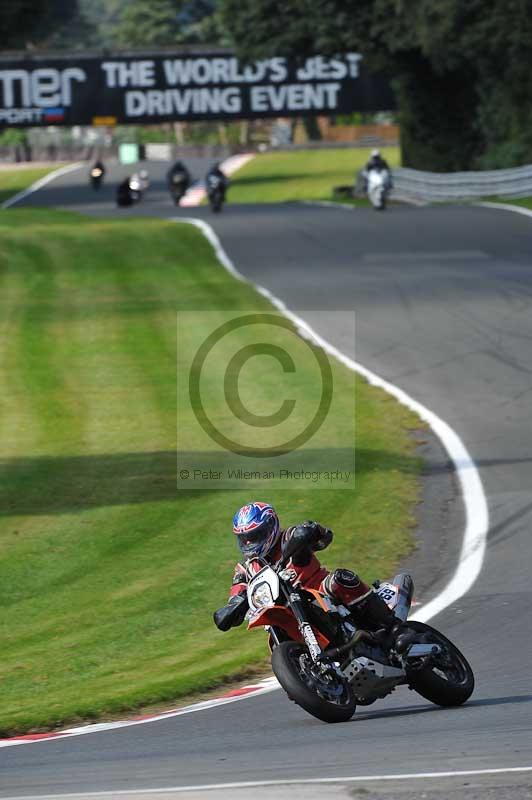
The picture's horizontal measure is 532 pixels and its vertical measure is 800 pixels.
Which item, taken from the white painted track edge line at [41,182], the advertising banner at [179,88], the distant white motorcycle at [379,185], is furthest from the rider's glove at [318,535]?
the white painted track edge line at [41,182]

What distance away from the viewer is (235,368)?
20.6 metres

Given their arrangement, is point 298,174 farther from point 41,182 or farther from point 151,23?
point 151,23

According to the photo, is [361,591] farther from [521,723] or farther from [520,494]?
[520,494]

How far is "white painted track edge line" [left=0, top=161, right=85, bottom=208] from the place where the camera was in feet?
230

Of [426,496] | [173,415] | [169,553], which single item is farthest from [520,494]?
[173,415]

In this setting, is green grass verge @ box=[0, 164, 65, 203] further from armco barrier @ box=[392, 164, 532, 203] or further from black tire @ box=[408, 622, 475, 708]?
black tire @ box=[408, 622, 475, 708]

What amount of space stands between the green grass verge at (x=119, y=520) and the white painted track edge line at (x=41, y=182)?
45.6 metres

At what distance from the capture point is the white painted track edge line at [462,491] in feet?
35.8

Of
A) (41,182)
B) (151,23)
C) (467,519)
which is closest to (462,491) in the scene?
(467,519)

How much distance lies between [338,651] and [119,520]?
6019 millimetres

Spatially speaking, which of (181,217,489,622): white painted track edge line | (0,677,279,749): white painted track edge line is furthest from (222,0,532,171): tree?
(0,677,279,749): white painted track edge line

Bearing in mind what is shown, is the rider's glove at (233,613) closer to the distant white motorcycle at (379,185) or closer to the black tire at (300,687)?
the black tire at (300,687)

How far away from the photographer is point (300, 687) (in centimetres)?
751

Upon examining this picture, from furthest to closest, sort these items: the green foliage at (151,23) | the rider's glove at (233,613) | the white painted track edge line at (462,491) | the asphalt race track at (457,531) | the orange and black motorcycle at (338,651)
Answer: the green foliage at (151,23) < the white painted track edge line at (462,491) < the rider's glove at (233,613) < the orange and black motorcycle at (338,651) < the asphalt race track at (457,531)
